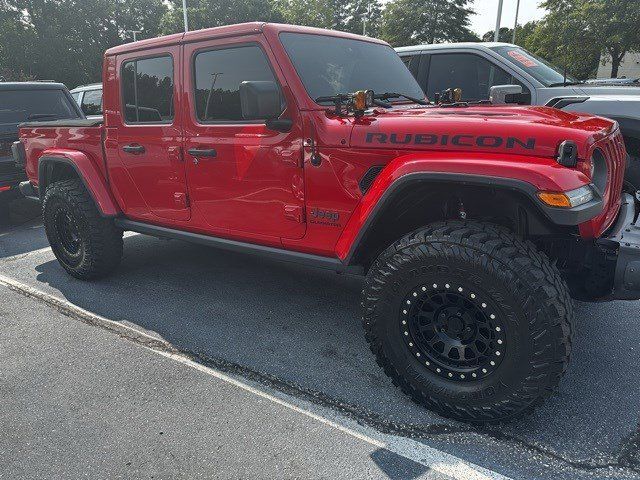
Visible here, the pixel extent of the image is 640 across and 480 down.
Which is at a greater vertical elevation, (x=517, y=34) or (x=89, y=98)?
(x=517, y=34)

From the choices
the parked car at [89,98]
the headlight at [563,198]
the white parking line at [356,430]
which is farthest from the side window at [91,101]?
the headlight at [563,198]

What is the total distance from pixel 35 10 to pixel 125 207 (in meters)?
37.9

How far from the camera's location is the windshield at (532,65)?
219 inches

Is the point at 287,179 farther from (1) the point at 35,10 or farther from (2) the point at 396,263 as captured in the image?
(1) the point at 35,10

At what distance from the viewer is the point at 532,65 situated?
5.71 meters

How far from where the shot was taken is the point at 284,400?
2.58 metres

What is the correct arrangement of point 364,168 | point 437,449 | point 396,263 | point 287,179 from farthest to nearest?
point 287,179
point 364,168
point 396,263
point 437,449

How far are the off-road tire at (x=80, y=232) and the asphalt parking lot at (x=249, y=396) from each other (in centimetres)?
23

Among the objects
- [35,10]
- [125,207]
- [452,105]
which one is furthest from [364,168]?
[35,10]

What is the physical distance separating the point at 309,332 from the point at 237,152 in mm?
1269

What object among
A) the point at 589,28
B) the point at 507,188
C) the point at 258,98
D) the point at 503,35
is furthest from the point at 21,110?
the point at 503,35

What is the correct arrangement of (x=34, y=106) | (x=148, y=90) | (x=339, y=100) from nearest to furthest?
(x=339, y=100)
(x=148, y=90)
(x=34, y=106)

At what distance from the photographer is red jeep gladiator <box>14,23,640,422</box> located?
213 centimetres

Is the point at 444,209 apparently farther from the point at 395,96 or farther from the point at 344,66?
the point at 344,66
